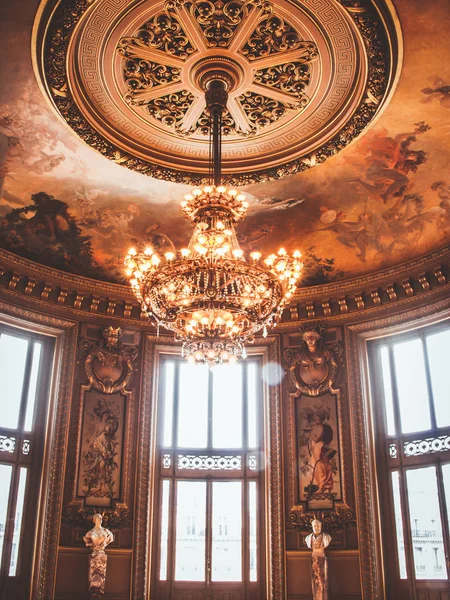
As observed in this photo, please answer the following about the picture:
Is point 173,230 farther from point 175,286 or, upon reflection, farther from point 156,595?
point 156,595

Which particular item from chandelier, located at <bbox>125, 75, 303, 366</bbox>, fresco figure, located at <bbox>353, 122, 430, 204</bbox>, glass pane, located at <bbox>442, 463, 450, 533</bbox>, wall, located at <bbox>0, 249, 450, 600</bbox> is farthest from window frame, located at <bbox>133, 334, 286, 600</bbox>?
chandelier, located at <bbox>125, 75, 303, 366</bbox>

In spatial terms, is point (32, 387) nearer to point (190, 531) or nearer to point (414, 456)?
point (190, 531)

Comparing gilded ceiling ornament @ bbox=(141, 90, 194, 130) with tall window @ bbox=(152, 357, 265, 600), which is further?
tall window @ bbox=(152, 357, 265, 600)

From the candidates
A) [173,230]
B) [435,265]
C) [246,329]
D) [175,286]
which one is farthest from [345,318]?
[175,286]

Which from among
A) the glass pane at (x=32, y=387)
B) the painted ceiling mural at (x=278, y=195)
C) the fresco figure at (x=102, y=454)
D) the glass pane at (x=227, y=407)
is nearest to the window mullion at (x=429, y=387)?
the painted ceiling mural at (x=278, y=195)

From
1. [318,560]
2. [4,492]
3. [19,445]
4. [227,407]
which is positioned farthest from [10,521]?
[318,560]

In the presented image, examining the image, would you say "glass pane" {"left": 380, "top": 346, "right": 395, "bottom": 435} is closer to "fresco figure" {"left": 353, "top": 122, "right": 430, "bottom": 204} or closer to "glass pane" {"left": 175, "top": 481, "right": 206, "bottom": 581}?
"fresco figure" {"left": 353, "top": 122, "right": 430, "bottom": 204}

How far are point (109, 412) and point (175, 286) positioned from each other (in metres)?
5.01

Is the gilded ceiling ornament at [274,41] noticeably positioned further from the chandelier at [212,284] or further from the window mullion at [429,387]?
the window mullion at [429,387]

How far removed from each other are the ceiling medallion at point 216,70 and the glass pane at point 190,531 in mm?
5818

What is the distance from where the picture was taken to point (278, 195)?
11.8 metres

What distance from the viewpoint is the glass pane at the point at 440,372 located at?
449 inches

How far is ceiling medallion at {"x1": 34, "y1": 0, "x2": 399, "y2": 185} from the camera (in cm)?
838

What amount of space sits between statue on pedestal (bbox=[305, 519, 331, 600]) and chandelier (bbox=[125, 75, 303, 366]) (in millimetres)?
4468
